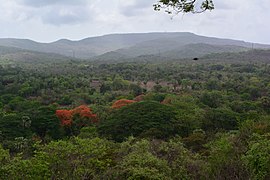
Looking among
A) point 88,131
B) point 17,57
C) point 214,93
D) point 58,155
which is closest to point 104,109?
point 88,131

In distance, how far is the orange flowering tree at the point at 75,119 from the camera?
46.8 metres

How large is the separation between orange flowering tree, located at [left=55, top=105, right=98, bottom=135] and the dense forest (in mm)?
136

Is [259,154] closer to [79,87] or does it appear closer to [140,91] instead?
[140,91]

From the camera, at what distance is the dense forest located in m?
15.4

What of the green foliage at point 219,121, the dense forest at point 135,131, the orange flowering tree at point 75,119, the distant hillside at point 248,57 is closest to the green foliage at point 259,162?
the dense forest at point 135,131

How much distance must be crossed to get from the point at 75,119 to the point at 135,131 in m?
11.4

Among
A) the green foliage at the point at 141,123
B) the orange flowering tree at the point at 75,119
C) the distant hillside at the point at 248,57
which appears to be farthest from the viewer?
the distant hillside at the point at 248,57

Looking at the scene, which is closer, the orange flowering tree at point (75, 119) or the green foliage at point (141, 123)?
the green foliage at point (141, 123)

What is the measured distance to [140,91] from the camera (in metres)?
73.9

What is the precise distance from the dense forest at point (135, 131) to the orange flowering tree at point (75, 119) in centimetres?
14

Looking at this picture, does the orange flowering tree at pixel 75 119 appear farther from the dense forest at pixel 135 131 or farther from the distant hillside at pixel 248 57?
the distant hillside at pixel 248 57

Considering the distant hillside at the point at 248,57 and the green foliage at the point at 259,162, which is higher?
the green foliage at the point at 259,162

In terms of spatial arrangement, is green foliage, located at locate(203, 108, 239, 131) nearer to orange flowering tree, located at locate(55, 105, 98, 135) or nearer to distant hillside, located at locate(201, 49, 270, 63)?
orange flowering tree, located at locate(55, 105, 98, 135)

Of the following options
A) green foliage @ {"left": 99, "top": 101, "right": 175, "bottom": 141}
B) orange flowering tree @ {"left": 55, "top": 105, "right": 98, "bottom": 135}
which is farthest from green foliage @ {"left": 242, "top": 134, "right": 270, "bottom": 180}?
orange flowering tree @ {"left": 55, "top": 105, "right": 98, "bottom": 135}
